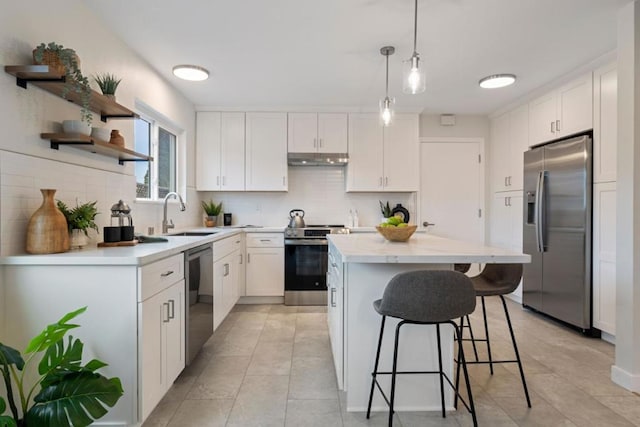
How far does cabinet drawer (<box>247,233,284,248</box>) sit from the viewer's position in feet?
13.9

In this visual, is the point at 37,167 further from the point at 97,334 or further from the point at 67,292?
the point at 97,334

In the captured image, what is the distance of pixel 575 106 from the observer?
332 cm

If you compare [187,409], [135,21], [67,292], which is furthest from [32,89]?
[187,409]

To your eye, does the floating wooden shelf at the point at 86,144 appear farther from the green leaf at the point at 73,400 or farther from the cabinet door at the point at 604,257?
the cabinet door at the point at 604,257

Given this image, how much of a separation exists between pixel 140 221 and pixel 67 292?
58.7 inches

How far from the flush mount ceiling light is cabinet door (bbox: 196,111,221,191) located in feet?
3.69

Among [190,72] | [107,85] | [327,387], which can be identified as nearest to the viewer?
[327,387]

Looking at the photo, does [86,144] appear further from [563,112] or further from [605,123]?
[563,112]

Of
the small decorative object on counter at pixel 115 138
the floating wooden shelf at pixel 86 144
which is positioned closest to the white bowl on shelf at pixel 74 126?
the floating wooden shelf at pixel 86 144

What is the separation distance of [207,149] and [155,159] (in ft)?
3.19

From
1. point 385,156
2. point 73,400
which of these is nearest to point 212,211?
point 385,156

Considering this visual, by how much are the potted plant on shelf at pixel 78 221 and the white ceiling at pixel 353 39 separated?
4.38 ft

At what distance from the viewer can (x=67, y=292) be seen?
1.62m

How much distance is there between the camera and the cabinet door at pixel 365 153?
4.51 meters
